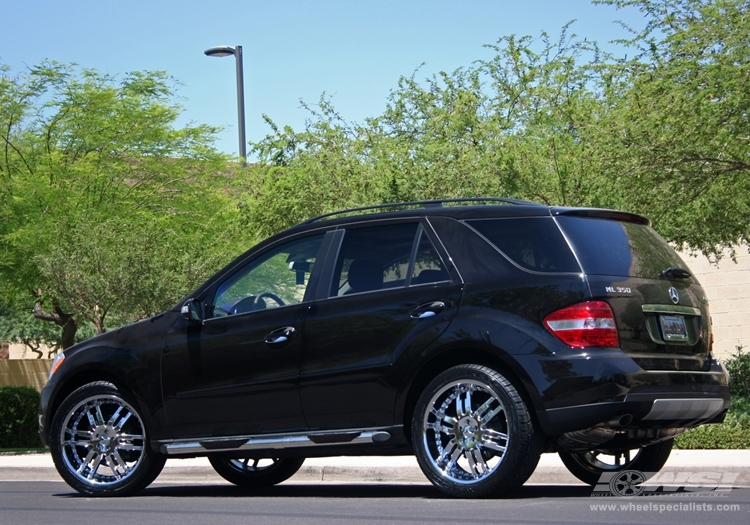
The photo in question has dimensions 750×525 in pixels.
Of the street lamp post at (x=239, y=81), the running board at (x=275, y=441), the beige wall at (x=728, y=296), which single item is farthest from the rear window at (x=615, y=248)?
the beige wall at (x=728, y=296)

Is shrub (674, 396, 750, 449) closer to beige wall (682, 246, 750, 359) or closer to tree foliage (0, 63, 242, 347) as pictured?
tree foliage (0, 63, 242, 347)

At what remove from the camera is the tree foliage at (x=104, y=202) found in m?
18.5

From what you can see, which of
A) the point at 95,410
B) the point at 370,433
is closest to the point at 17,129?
the point at 95,410

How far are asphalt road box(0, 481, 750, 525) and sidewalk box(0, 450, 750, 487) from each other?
1.02 meters

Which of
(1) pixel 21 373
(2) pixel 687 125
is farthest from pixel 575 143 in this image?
(1) pixel 21 373

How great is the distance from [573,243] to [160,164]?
1654 cm

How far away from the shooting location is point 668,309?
7.67m

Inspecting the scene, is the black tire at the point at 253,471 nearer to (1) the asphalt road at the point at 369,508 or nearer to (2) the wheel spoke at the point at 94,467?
(1) the asphalt road at the point at 369,508

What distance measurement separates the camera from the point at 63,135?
883 inches

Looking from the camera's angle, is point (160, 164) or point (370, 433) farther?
point (160, 164)

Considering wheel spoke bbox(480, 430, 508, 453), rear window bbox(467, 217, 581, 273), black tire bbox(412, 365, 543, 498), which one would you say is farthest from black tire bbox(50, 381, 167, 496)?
rear window bbox(467, 217, 581, 273)

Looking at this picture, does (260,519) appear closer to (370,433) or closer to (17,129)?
(370,433)

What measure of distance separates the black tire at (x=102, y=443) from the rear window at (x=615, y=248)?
3.67 metres

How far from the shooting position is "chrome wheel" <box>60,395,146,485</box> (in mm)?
9164
